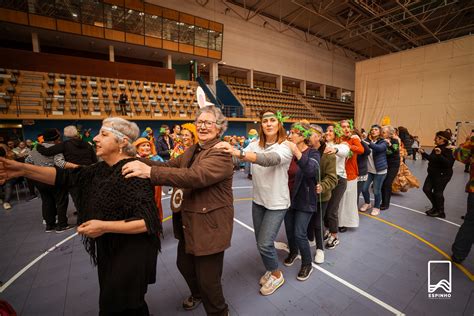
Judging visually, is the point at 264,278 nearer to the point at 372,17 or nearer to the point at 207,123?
the point at 207,123

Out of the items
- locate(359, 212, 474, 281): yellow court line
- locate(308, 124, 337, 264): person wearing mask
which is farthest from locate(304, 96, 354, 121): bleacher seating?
locate(308, 124, 337, 264): person wearing mask

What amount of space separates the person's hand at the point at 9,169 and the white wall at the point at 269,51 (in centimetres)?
1775

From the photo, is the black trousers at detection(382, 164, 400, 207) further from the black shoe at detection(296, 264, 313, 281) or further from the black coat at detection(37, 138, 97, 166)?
the black coat at detection(37, 138, 97, 166)

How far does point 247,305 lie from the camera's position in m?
2.19

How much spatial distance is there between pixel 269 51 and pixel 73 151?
20633mm

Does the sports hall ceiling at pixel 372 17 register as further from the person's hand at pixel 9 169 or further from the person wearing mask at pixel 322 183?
the person's hand at pixel 9 169

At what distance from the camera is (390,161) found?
14.9ft

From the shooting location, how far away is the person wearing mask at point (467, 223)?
102 inches

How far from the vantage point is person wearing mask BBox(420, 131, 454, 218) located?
154 inches

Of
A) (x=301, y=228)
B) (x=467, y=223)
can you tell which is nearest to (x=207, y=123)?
(x=301, y=228)

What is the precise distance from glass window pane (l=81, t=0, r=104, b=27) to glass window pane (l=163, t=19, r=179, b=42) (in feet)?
12.1

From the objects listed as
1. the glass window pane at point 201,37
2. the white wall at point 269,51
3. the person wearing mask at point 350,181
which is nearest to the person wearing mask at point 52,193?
the person wearing mask at point 350,181

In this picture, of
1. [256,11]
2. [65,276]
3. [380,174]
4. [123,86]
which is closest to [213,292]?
[65,276]

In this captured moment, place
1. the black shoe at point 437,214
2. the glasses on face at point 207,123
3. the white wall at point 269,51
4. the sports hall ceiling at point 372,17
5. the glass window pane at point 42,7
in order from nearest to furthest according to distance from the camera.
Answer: the glasses on face at point 207,123 < the black shoe at point 437,214 < the glass window pane at point 42,7 < the sports hall ceiling at point 372,17 < the white wall at point 269,51
